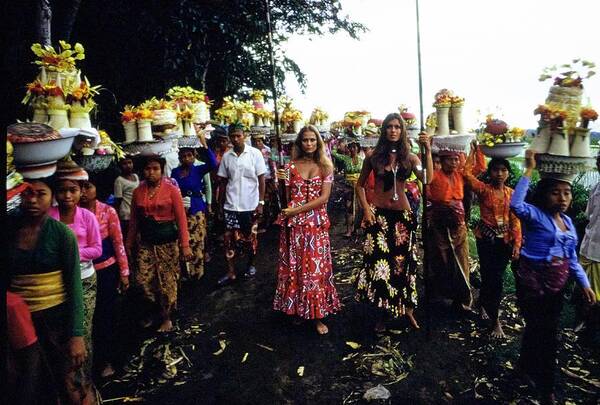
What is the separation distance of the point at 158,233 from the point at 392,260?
2882 millimetres

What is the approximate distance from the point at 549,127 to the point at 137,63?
9425 mm

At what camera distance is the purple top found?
139 inches

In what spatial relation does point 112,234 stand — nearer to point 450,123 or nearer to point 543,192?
point 450,123

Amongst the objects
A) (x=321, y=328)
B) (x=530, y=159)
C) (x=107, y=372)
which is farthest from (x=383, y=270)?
(x=107, y=372)

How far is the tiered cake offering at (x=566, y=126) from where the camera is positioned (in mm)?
3252

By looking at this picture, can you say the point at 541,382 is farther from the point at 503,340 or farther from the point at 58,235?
the point at 58,235

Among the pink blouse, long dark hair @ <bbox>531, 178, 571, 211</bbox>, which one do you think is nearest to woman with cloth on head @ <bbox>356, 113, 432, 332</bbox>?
long dark hair @ <bbox>531, 178, 571, 211</bbox>

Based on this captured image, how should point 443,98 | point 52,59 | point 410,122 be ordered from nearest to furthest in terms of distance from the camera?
point 52,59, point 443,98, point 410,122

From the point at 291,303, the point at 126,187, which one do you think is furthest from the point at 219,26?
the point at 291,303

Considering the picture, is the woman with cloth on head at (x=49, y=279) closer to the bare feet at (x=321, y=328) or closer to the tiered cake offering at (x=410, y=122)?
the bare feet at (x=321, y=328)

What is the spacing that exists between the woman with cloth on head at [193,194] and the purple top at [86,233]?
2553mm

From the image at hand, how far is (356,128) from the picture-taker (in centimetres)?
1047

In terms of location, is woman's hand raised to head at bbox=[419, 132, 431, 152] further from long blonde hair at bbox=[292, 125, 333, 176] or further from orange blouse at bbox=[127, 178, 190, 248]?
orange blouse at bbox=[127, 178, 190, 248]

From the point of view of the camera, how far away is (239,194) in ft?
20.9
